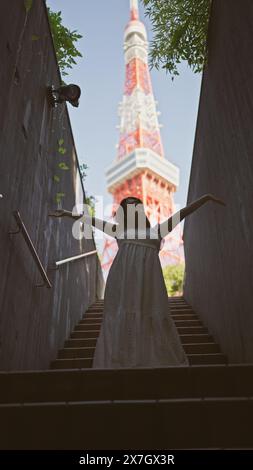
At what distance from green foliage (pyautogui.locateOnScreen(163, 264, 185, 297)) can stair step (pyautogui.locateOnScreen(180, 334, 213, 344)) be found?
36.5 ft

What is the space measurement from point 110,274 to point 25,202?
852mm

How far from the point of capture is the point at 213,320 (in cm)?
440

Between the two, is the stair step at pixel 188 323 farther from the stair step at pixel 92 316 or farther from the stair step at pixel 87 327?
the stair step at pixel 92 316

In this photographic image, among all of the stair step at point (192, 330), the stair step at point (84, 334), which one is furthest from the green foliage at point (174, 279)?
the stair step at point (84, 334)

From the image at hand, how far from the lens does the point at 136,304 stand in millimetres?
2596

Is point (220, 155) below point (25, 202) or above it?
above

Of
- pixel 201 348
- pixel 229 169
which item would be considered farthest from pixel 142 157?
pixel 229 169

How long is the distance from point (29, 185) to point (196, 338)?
2.76 metres

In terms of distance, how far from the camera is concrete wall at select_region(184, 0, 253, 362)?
2529 mm

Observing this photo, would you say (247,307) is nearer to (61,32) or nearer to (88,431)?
(88,431)

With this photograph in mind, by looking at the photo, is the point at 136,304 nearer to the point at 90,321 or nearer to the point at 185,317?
the point at 185,317

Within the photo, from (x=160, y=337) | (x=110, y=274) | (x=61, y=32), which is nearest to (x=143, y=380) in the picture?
(x=160, y=337)

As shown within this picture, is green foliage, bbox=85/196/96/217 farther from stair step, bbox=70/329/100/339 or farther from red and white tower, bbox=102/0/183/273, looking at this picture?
red and white tower, bbox=102/0/183/273

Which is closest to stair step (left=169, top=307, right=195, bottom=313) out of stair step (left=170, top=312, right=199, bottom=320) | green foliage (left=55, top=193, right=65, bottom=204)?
stair step (left=170, top=312, right=199, bottom=320)
